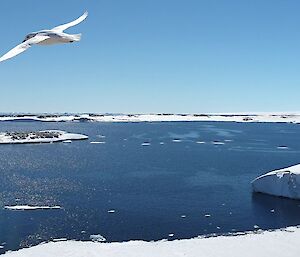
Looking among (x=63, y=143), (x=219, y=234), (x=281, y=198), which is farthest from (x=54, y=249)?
(x=63, y=143)

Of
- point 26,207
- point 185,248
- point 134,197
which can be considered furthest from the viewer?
point 134,197

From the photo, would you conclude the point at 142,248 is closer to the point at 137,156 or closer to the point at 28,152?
the point at 137,156

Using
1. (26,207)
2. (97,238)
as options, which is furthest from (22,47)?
(26,207)

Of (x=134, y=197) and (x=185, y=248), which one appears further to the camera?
(x=134, y=197)

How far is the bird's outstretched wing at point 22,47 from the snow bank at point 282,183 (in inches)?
933

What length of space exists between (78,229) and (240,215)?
8.09m

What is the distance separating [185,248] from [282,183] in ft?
44.3

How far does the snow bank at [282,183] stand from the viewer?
26.8 m

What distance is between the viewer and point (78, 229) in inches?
762

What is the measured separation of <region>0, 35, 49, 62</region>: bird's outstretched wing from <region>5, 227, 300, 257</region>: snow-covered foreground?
1118cm

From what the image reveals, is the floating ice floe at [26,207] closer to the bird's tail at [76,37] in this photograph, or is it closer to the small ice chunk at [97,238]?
the small ice chunk at [97,238]

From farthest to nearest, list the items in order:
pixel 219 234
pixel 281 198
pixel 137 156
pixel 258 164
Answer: pixel 137 156 < pixel 258 164 < pixel 281 198 < pixel 219 234

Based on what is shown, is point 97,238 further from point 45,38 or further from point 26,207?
point 45,38

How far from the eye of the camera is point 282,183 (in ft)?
91.0
